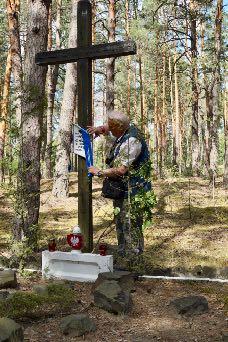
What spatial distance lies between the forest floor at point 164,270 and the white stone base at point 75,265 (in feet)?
0.49

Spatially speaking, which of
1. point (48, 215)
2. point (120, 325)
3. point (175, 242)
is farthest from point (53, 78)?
point (120, 325)

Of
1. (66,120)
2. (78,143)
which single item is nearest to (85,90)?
(78,143)

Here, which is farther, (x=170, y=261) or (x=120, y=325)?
(x=170, y=261)

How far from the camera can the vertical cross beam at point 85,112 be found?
527 centimetres

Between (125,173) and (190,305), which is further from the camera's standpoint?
(125,173)

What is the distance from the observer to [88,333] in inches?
134

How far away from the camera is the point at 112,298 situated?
3.83m

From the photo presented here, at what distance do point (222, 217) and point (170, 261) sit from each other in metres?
2.96

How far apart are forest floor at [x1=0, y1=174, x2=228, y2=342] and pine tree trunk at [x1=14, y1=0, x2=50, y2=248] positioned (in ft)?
2.54

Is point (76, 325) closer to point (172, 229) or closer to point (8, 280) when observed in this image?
point (8, 280)

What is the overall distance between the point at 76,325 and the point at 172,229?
4412mm

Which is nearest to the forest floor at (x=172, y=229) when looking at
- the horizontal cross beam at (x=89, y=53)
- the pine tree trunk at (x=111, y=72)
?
the horizontal cross beam at (x=89, y=53)

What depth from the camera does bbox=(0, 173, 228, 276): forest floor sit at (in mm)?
5664

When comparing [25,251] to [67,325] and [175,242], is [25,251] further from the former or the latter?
[175,242]
